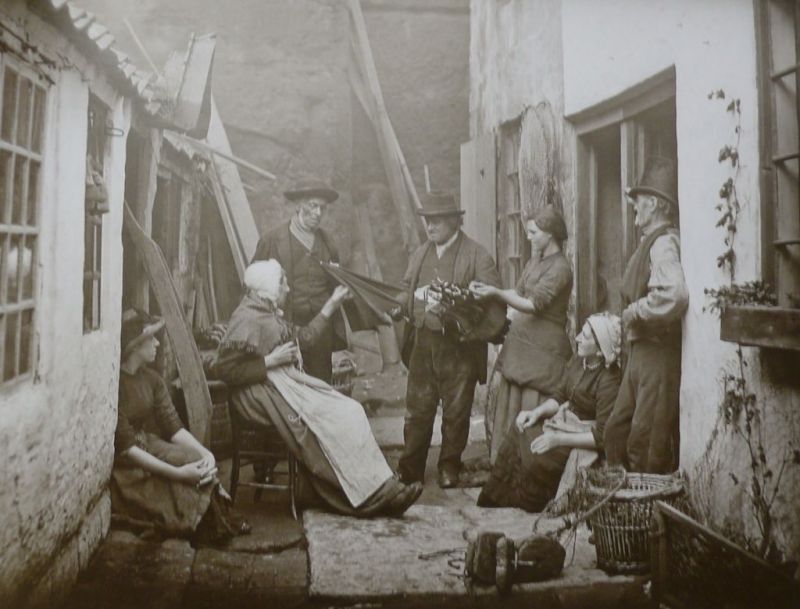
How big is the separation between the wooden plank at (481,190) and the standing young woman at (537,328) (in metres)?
1.32

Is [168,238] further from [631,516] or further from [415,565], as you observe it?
[631,516]

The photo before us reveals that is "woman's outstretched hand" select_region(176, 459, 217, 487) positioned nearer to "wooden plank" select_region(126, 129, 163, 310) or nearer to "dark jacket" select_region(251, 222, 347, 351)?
"wooden plank" select_region(126, 129, 163, 310)

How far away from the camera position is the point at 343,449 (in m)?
3.98

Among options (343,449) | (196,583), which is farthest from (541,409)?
(196,583)

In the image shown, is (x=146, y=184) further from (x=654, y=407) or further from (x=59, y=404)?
(x=654, y=407)

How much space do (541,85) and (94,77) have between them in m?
2.90

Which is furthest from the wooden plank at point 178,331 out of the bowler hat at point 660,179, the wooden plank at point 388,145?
the wooden plank at point 388,145

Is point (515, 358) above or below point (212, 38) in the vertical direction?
below

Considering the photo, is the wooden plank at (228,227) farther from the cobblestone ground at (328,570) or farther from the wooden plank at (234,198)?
the cobblestone ground at (328,570)

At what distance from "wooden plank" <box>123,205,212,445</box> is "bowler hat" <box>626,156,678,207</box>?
2.14 meters

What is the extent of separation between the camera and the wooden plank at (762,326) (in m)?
2.52

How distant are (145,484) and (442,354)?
185cm

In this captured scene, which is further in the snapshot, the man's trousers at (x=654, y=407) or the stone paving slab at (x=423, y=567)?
the man's trousers at (x=654, y=407)

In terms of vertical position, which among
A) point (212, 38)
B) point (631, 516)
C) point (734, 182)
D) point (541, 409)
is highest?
point (212, 38)
